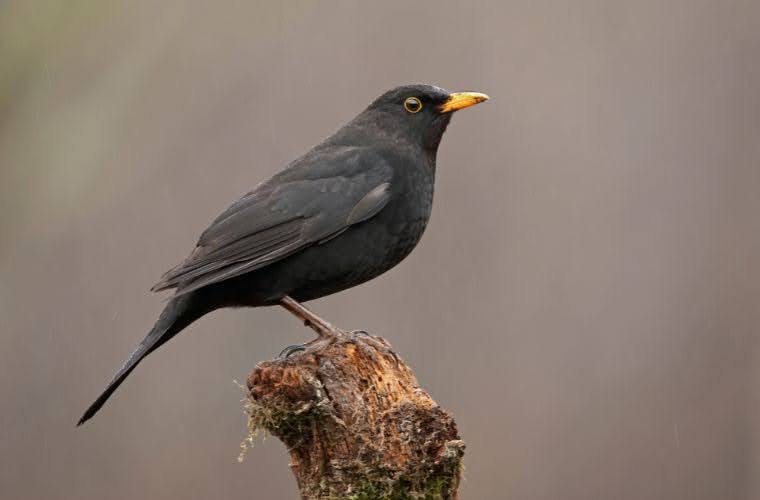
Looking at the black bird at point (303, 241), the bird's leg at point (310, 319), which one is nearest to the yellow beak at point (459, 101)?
the black bird at point (303, 241)

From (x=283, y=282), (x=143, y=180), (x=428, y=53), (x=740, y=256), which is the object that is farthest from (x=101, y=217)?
(x=740, y=256)

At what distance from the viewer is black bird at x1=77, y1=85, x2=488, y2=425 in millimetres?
5508

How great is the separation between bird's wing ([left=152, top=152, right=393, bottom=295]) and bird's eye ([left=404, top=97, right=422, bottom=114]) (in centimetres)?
40

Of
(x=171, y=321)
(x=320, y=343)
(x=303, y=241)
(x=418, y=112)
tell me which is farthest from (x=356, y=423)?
(x=418, y=112)

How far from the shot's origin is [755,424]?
340 inches

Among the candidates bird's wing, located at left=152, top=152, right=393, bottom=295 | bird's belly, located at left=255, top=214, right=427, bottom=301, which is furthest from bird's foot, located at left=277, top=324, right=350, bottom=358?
bird's wing, located at left=152, top=152, right=393, bottom=295

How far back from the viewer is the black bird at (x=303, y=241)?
551 cm

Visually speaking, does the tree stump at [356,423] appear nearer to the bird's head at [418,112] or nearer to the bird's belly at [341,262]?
the bird's belly at [341,262]

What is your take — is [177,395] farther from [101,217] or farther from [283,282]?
[283,282]

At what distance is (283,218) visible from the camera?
5684 millimetres

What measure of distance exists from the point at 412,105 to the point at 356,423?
218 cm

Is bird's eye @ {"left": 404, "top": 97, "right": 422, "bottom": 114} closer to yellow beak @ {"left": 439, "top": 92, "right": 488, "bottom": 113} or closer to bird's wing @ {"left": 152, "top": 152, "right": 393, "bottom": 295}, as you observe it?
yellow beak @ {"left": 439, "top": 92, "right": 488, "bottom": 113}

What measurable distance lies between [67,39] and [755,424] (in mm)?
5733

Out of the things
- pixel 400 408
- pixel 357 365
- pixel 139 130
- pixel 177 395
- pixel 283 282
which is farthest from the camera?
pixel 177 395
